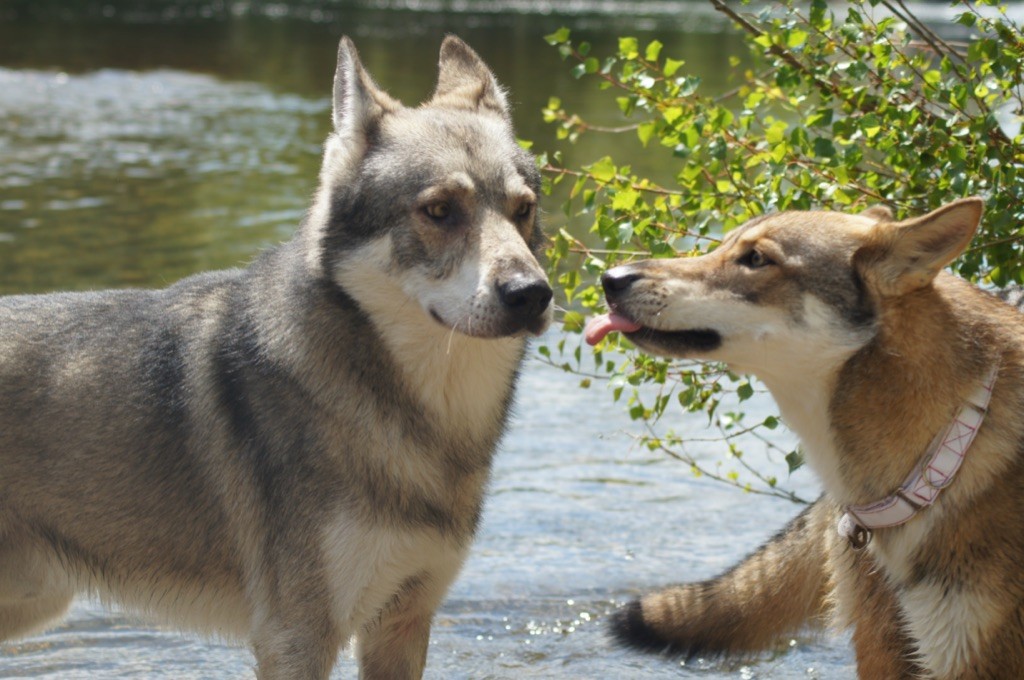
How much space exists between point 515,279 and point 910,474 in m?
1.29

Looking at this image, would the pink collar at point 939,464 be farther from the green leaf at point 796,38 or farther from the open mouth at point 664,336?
the green leaf at point 796,38

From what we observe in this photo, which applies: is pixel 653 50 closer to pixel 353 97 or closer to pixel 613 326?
pixel 353 97

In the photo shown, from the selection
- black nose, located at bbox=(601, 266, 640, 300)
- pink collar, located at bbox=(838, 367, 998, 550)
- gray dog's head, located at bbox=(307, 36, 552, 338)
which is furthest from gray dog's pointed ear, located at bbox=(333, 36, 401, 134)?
pink collar, located at bbox=(838, 367, 998, 550)

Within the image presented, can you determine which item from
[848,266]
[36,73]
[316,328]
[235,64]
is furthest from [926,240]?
[235,64]

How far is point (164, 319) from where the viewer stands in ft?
14.5

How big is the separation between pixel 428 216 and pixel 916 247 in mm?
1450

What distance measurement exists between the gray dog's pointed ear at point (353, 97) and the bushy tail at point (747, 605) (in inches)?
79.9

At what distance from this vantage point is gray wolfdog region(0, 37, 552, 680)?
13.4ft

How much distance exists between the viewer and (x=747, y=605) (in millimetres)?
4734

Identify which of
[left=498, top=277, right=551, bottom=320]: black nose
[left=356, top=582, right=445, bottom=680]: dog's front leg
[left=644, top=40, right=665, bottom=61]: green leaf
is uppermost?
[left=644, top=40, right=665, bottom=61]: green leaf

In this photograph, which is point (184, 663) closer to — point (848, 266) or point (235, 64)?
point (848, 266)

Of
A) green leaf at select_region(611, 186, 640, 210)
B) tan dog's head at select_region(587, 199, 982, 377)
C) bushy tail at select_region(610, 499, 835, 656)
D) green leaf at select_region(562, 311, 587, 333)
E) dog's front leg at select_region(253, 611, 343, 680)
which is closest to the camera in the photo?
tan dog's head at select_region(587, 199, 982, 377)

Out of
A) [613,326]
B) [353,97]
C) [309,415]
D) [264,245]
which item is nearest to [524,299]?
[613,326]

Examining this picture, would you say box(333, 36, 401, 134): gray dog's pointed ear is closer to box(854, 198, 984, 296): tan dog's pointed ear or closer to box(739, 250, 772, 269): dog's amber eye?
box(739, 250, 772, 269): dog's amber eye
